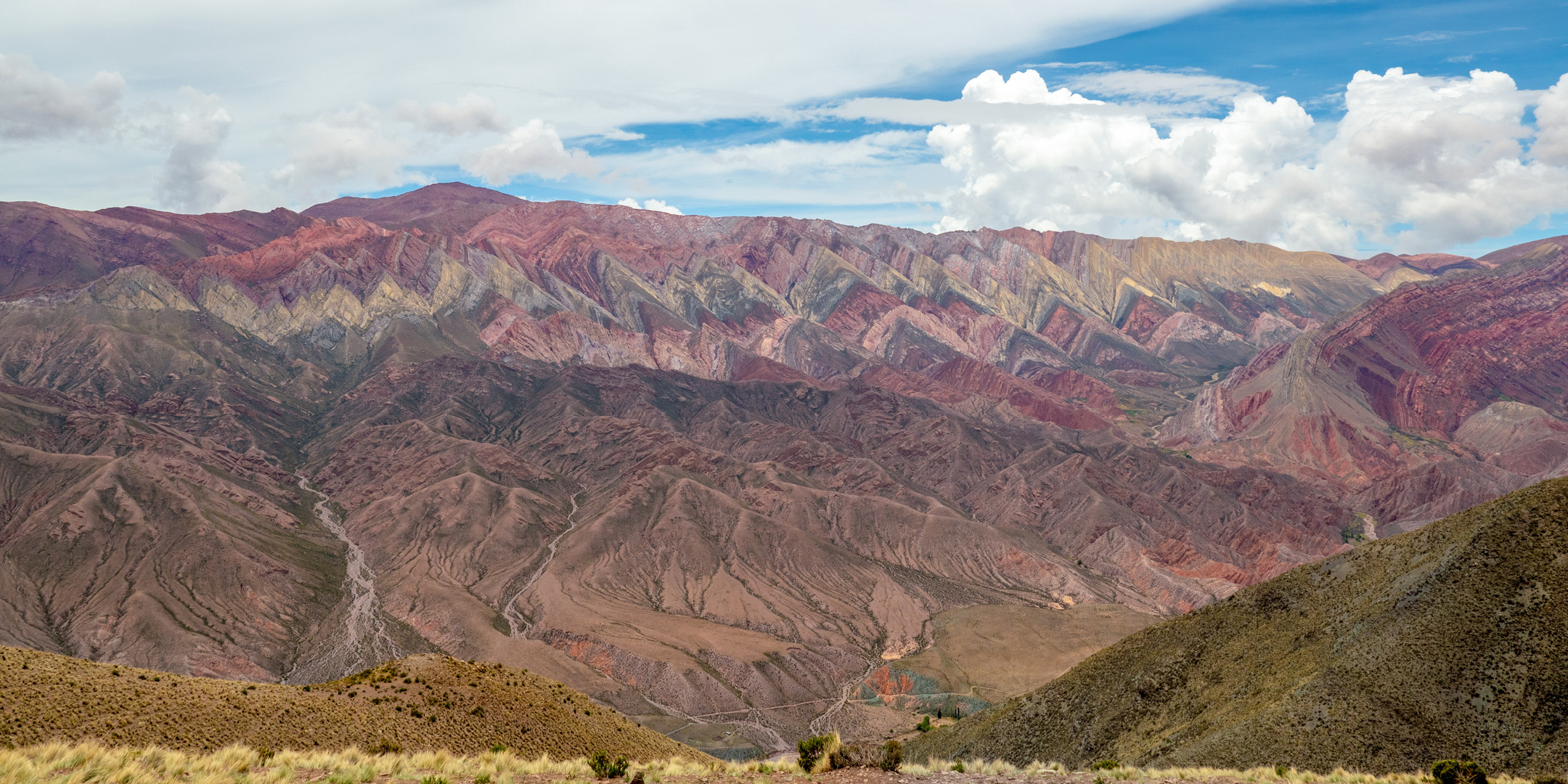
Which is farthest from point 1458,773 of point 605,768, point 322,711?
point 322,711

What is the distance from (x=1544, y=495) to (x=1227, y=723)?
2215cm

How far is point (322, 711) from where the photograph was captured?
40.3m

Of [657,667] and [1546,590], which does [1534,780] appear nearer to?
[1546,590]

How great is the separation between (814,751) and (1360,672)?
3085 centimetres

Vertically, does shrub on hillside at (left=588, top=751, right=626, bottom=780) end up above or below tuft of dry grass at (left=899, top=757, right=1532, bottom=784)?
above

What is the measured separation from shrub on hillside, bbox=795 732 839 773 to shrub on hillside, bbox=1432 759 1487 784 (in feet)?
72.3

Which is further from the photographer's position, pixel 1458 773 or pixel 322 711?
pixel 322 711

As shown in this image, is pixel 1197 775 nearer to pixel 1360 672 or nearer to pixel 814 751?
pixel 814 751

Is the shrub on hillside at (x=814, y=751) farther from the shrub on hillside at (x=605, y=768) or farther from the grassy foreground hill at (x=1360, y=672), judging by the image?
the grassy foreground hill at (x=1360, y=672)

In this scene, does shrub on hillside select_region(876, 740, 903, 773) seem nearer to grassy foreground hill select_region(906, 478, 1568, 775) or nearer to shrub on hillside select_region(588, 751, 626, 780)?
shrub on hillside select_region(588, 751, 626, 780)

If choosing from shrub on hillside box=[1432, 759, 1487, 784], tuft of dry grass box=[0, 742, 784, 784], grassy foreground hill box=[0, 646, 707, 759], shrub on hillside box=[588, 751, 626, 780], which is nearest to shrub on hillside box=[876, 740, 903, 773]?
tuft of dry grass box=[0, 742, 784, 784]

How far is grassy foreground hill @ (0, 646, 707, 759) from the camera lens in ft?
111

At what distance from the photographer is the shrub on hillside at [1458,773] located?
33.3m

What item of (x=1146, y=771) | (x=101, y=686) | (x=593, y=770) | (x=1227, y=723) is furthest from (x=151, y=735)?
(x=1227, y=723)
